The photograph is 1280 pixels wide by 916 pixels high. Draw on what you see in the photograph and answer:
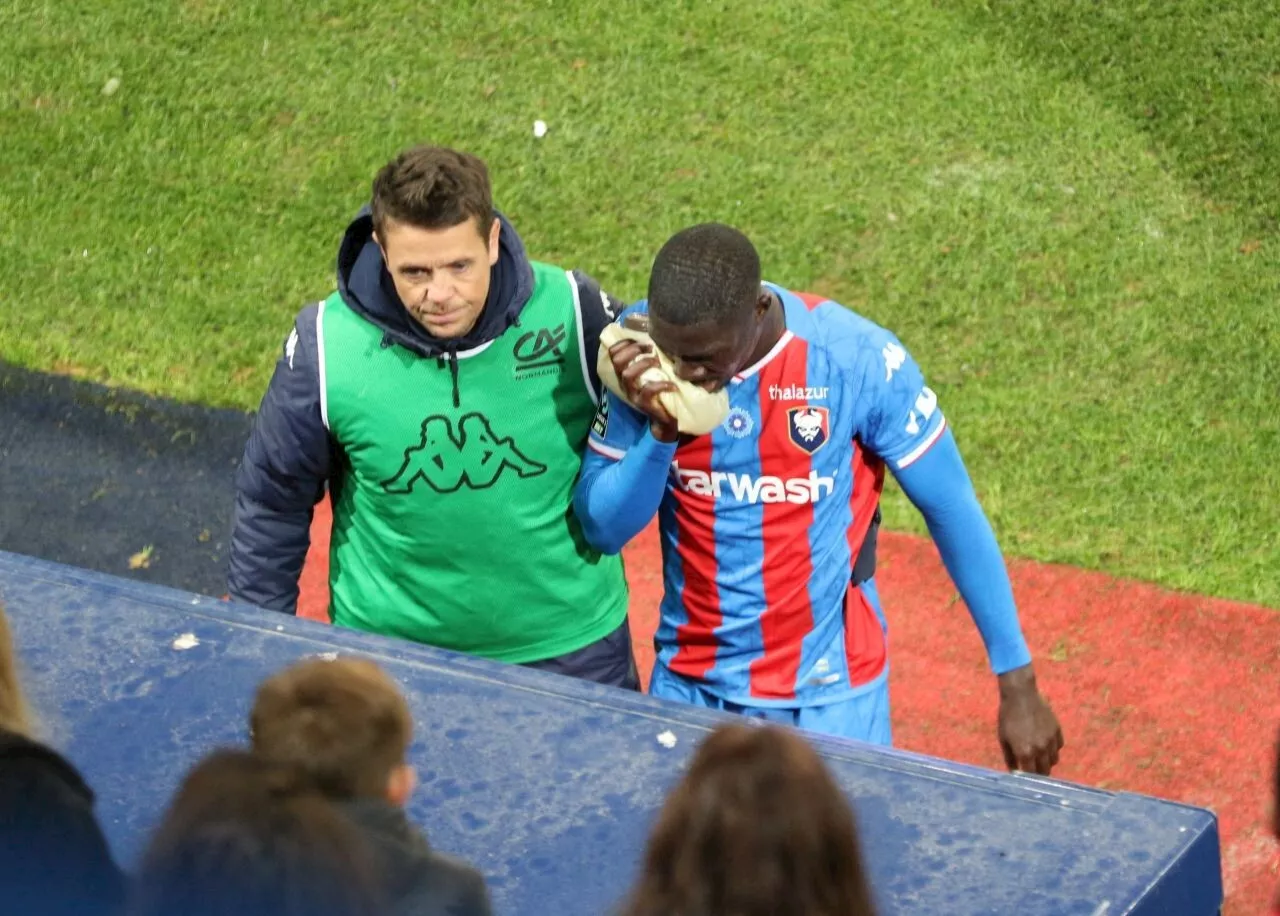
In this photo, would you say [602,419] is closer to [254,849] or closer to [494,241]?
[494,241]

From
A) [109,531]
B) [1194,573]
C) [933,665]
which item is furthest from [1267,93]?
[109,531]

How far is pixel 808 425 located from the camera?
3.98 meters

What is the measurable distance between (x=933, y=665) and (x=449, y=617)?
2.59 meters

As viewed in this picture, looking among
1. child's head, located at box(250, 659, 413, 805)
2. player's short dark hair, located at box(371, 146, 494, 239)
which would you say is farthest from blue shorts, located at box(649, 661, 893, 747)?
child's head, located at box(250, 659, 413, 805)

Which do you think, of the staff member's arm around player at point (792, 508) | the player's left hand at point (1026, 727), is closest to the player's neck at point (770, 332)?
the staff member's arm around player at point (792, 508)

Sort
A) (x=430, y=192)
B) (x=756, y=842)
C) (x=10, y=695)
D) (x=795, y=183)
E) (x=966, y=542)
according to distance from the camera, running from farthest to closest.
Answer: (x=795, y=183) → (x=966, y=542) → (x=430, y=192) → (x=10, y=695) → (x=756, y=842)

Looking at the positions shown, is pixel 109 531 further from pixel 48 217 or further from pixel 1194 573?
pixel 1194 573

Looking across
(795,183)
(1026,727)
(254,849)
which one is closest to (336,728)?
(254,849)

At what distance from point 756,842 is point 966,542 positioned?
2.29 metres

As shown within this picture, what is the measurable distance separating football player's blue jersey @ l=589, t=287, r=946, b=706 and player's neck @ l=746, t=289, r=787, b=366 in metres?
0.02

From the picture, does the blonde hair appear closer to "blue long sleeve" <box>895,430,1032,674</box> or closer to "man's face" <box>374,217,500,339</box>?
"man's face" <box>374,217,500,339</box>

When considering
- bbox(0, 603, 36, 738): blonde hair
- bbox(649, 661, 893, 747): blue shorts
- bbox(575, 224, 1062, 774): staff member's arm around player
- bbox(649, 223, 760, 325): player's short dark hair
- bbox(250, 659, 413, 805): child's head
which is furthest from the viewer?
bbox(649, 661, 893, 747): blue shorts

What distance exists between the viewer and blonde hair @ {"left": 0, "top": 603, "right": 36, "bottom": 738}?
8.11 ft

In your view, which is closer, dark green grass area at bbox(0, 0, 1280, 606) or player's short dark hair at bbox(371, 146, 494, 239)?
player's short dark hair at bbox(371, 146, 494, 239)
